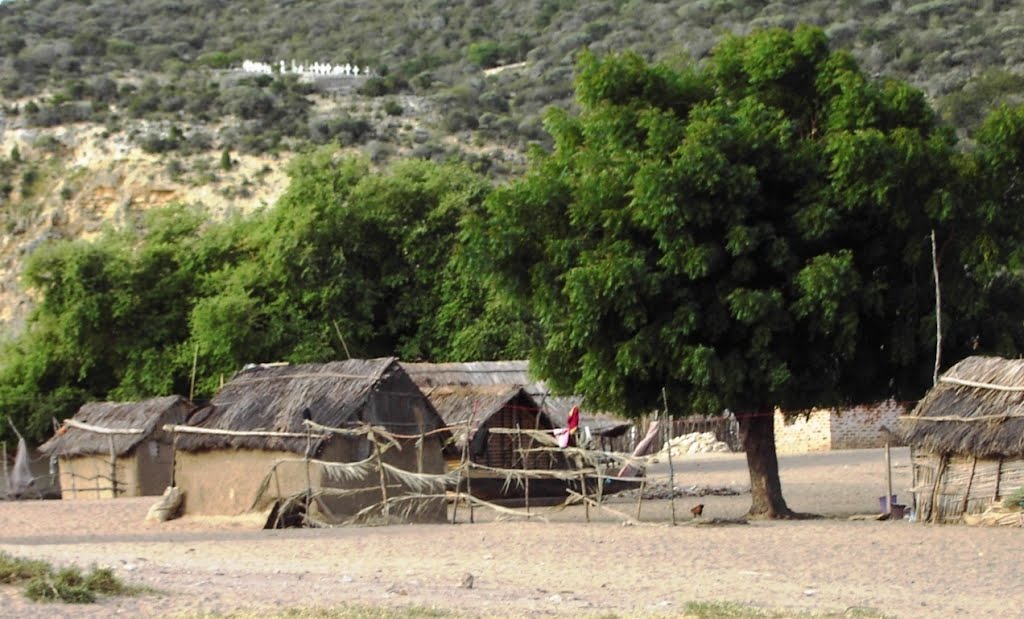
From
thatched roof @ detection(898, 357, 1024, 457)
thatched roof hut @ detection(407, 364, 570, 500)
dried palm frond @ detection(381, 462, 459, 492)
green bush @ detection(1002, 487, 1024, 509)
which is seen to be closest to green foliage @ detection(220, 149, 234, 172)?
thatched roof hut @ detection(407, 364, 570, 500)

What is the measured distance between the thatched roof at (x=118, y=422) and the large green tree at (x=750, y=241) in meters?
12.1

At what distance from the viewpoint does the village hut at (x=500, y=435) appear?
81.2ft

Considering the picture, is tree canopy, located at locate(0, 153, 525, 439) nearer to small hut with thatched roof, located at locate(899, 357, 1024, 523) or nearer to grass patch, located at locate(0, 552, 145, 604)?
small hut with thatched roof, located at locate(899, 357, 1024, 523)

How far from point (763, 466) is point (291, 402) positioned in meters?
6.75

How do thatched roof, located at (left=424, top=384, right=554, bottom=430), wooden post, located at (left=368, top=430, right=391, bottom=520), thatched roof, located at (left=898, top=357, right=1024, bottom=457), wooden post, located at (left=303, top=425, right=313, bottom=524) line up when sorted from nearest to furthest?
thatched roof, located at (left=898, top=357, right=1024, bottom=457) → wooden post, located at (left=303, top=425, right=313, bottom=524) → wooden post, located at (left=368, top=430, right=391, bottom=520) → thatched roof, located at (left=424, top=384, right=554, bottom=430)

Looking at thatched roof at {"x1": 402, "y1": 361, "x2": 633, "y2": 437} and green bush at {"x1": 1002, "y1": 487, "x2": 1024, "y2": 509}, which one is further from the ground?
thatched roof at {"x1": 402, "y1": 361, "x2": 633, "y2": 437}

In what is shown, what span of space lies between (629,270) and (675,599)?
6.68m

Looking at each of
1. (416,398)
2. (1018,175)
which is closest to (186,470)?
(416,398)

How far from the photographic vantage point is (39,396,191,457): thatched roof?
2909 cm

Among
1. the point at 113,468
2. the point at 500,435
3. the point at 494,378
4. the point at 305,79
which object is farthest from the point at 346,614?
the point at 305,79

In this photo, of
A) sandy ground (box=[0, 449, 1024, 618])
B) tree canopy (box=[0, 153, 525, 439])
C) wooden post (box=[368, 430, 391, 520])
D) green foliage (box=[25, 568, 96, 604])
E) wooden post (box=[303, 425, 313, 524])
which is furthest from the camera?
tree canopy (box=[0, 153, 525, 439])

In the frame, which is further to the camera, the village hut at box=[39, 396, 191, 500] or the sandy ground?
the village hut at box=[39, 396, 191, 500]

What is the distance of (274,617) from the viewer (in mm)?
9477

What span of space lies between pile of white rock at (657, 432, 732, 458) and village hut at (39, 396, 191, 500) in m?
16.4
